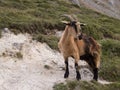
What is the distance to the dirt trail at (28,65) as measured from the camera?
15133 mm

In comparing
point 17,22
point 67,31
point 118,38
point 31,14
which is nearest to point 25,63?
point 67,31

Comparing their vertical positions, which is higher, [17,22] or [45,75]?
[17,22]

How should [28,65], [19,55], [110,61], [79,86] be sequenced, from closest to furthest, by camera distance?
1. [79,86]
2. [28,65]
3. [19,55]
4. [110,61]

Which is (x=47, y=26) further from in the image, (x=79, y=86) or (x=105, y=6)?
(x=105, y=6)

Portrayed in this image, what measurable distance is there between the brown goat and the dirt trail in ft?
2.69

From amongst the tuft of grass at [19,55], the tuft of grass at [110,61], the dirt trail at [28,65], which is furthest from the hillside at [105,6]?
the tuft of grass at [19,55]

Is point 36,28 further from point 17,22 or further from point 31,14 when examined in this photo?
point 31,14

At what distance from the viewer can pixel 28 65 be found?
1702cm

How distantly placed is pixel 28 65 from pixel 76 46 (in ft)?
7.82

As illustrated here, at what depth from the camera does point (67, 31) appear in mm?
15836

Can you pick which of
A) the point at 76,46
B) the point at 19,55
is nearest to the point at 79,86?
the point at 76,46

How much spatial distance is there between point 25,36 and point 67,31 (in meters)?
4.10

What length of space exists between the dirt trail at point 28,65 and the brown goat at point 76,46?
2.69ft

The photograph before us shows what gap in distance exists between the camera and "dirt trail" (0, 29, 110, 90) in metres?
15.1
